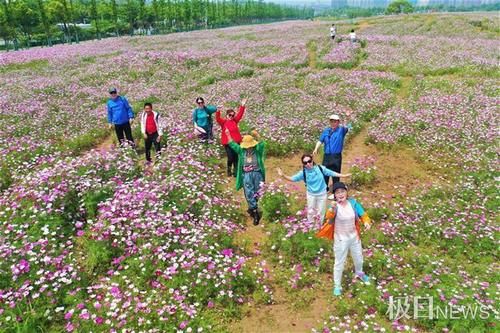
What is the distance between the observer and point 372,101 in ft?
61.2

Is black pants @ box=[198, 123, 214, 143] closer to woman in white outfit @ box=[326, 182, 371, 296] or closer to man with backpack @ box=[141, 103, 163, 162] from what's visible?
man with backpack @ box=[141, 103, 163, 162]

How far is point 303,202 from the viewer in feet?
31.8

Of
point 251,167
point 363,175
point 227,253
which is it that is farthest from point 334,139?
point 227,253

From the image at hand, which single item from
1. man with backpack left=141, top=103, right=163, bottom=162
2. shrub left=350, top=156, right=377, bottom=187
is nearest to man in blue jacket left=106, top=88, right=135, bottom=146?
man with backpack left=141, top=103, right=163, bottom=162

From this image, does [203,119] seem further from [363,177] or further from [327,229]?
[327,229]

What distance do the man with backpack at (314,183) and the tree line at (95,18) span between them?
78.2 metres

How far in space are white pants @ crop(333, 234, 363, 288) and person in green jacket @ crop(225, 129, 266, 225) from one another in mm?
3118

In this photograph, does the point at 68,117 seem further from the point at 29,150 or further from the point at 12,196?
the point at 12,196

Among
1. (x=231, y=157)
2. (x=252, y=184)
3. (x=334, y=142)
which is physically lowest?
(x=231, y=157)

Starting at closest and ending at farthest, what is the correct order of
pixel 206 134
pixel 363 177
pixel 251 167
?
1. pixel 251 167
2. pixel 363 177
3. pixel 206 134

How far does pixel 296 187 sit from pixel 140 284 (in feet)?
19.9

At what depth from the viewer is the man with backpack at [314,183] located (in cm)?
768

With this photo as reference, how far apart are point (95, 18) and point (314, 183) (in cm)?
9305

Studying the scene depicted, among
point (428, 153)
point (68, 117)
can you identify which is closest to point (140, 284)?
point (428, 153)
